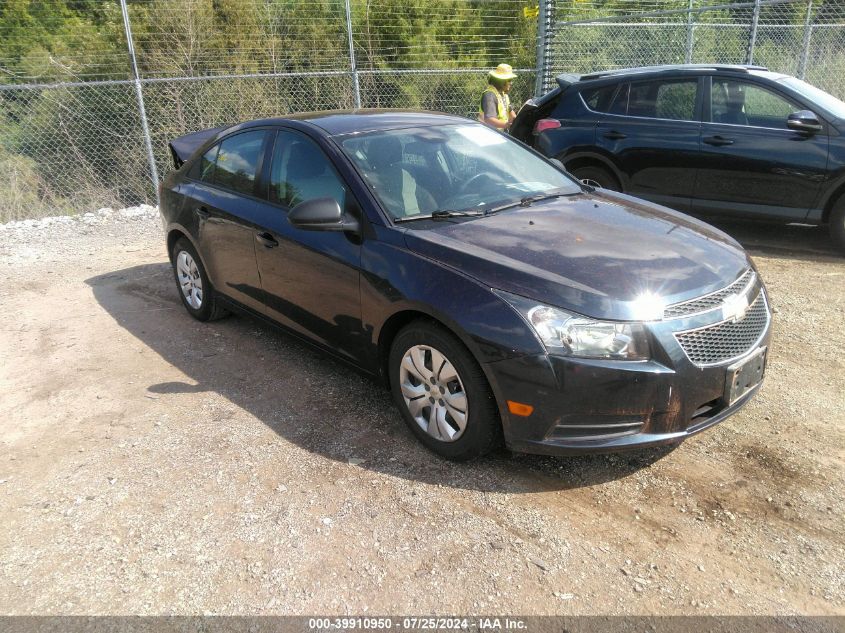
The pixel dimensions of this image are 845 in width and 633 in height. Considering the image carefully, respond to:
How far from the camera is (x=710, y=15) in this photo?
54.4 ft

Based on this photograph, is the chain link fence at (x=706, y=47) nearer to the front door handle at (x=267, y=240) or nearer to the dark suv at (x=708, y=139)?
the dark suv at (x=708, y=139)

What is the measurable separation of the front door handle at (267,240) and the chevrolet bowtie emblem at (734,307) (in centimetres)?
255

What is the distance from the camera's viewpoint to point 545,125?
Result: 7672 mm

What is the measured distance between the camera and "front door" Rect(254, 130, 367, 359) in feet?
12.1

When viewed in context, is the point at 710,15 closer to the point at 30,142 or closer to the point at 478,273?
the point at 30,142

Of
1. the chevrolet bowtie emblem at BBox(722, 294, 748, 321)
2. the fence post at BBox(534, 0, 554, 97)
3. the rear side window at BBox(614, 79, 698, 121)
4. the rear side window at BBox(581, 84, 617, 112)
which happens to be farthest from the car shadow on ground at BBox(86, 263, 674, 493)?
the fence post at BBox(534, 0, 554, 97)

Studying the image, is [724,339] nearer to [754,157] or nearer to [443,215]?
[443,215]

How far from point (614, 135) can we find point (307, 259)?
4.59 meters

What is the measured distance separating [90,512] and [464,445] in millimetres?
1764

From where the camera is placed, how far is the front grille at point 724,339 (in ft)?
9.52

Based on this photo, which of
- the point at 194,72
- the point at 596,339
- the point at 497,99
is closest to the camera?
the point at 596,339

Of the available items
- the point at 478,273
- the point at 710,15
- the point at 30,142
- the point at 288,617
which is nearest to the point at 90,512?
the point at 288,617

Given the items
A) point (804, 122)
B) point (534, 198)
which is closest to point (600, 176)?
point (804, 122)

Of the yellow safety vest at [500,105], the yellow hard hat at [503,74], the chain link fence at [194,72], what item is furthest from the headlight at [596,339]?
the chain link fence at [194,72]
